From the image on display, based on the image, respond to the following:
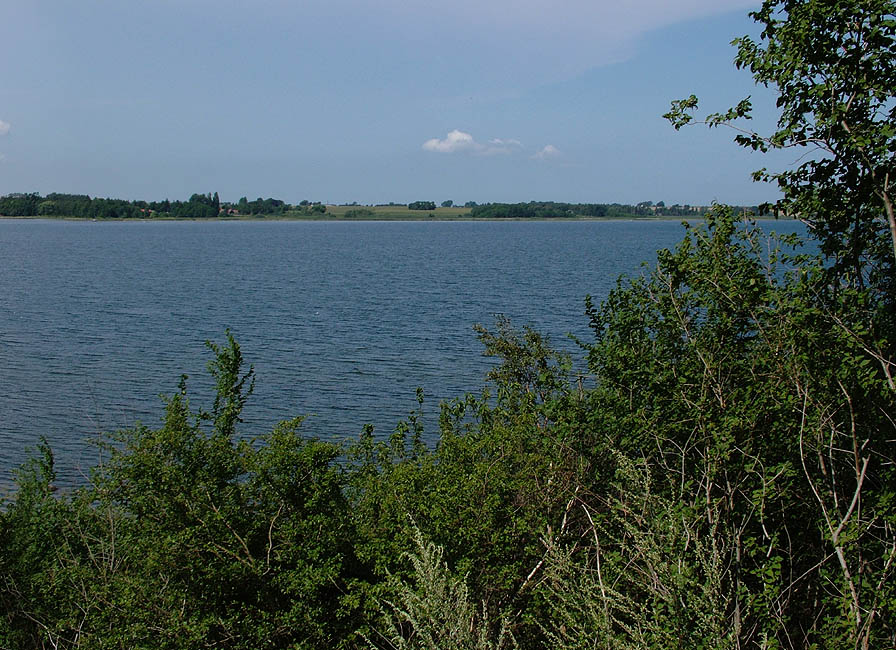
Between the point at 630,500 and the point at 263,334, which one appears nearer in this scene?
the point at 630,500

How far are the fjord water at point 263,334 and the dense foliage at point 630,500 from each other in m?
2.83

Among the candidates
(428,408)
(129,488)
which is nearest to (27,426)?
(428,408)

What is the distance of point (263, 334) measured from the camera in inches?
1768

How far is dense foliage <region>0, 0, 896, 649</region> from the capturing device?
9000 millimetres

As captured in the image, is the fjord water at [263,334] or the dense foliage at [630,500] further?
the fjord water at [263,334]

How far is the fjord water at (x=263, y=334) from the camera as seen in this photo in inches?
1161

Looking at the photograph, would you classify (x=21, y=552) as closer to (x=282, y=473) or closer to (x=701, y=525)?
(x=282, y=473)

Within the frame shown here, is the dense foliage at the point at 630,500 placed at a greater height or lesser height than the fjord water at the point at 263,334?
greater

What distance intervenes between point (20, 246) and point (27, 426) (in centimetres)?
11295

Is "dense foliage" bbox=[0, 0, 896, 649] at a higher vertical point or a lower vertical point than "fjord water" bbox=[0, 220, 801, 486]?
higher

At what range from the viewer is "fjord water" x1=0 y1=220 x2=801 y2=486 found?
96.8ft

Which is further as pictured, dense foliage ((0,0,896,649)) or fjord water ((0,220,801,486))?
fjord water ((0,220,801,486))

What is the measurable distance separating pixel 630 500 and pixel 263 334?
1413 inches

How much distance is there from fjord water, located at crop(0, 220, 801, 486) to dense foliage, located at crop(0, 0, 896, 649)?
2828mm
